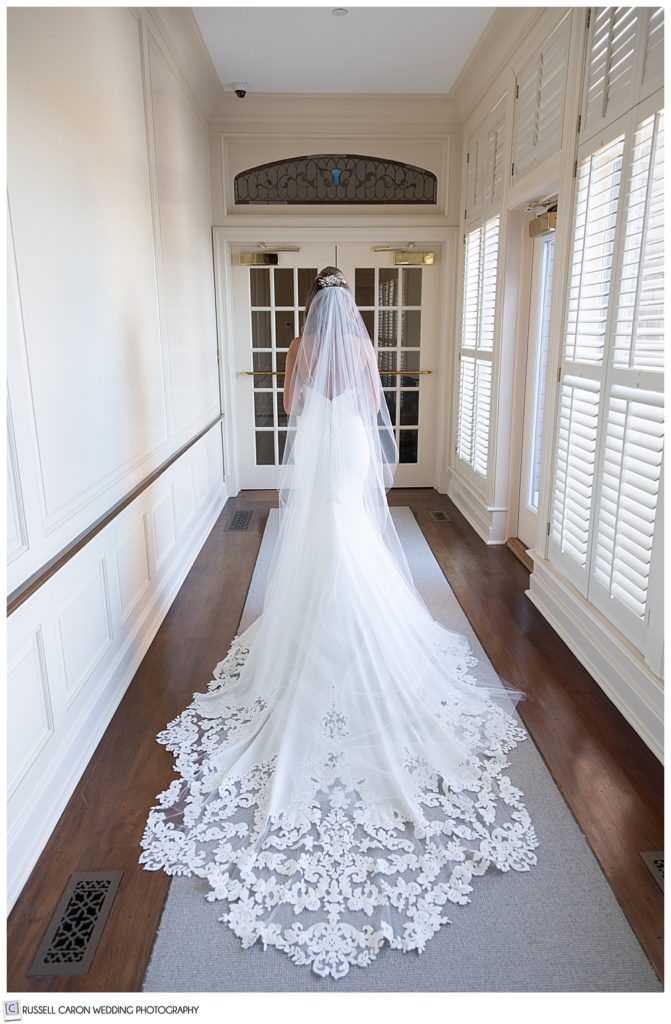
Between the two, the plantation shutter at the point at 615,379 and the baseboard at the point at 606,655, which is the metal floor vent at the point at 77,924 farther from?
the plantation shutter at the point at 615,379

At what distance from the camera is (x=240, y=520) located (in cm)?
504

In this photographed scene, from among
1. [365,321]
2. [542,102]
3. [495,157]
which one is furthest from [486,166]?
[365,321]

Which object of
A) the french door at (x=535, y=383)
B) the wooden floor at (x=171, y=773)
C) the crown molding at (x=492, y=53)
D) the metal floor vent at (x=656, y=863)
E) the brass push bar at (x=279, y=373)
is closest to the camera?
the wooden floor at (x=171, y=773)

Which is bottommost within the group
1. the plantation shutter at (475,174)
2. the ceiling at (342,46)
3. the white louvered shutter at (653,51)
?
the white louvered shutter at (653,51)

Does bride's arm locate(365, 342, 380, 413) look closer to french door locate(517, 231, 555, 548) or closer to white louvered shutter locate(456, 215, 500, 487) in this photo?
french door locate(517, 231, 555, 548)

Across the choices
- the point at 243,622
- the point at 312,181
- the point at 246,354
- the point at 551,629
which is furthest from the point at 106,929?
the point at 312,181

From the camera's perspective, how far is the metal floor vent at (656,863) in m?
1.72

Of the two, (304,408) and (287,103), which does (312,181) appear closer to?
(287,103)

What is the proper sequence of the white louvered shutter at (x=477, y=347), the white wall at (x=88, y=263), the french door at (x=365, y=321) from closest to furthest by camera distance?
the white wall at (x=88, y=263) < the white louvered shutter at (x=477, y=347) < the french door at (x=365, y=321)

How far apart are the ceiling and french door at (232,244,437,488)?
119 cm

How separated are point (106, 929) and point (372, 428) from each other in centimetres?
198

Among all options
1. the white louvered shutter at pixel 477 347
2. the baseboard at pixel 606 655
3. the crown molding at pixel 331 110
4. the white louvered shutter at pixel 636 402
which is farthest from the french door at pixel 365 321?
the white louvered shutter at pixel 636 402

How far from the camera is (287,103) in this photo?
4941 mm

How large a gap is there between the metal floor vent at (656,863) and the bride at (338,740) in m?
0.31
